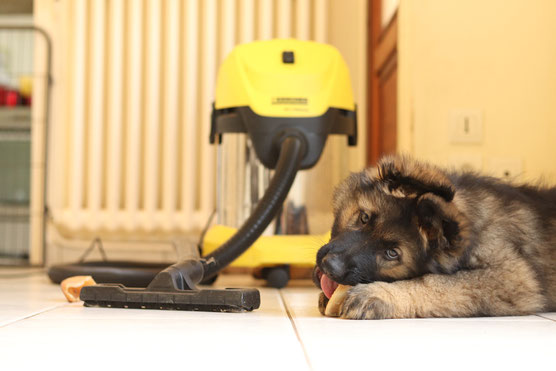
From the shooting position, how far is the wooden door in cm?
286

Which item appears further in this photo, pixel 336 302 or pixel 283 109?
pixel 283 109

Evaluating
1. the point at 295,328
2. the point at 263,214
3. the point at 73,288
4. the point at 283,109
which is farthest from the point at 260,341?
the point at 283,109

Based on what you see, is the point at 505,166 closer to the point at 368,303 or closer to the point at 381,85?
the point at 381,85

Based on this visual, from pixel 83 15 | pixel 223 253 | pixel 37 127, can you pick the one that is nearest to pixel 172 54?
pixel 83 15

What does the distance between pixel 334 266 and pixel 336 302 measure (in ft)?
0.26

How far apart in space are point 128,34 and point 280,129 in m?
1.56

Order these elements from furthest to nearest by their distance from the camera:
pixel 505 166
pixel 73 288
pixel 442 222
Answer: pixel 505 166 → pixel 73 288 → pixel 442 222

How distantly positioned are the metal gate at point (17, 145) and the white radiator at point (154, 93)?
0.25 m

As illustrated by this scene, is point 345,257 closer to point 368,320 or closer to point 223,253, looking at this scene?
point 368,320

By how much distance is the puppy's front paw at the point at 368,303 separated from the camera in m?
1.18

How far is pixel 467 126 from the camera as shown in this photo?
2.27m

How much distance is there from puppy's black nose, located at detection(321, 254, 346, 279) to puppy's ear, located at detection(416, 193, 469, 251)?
0.16 metres

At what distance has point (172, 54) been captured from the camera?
331cm

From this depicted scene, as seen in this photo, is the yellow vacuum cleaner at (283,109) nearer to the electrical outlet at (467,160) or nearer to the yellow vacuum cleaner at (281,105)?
the yellow vacuum cleaner at (281,105)
